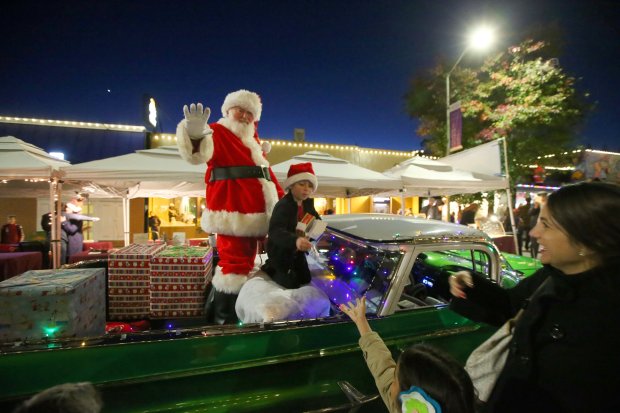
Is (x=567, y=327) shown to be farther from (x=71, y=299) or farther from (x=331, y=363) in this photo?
(x=71, y=299)

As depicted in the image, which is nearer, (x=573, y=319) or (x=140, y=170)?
(x=573, y=319)

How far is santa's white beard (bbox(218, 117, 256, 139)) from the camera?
2.86 metres

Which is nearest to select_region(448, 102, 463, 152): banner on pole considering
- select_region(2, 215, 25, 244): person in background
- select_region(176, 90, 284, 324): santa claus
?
select_region(176, 90, 284, 324): santa claus

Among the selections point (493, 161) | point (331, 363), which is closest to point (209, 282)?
point (331, 363)

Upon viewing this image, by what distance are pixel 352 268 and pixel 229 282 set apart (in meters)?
1.05

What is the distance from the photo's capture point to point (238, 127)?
9.41 ft

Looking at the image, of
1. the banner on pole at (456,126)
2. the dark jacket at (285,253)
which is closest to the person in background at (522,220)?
the banner on pole at (456,126)

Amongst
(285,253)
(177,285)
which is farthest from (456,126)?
(177,285)

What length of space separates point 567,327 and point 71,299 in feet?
7.38

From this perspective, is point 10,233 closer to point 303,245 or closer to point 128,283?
point 128,283

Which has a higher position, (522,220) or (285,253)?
(285,253)

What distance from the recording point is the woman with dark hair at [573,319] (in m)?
0.92

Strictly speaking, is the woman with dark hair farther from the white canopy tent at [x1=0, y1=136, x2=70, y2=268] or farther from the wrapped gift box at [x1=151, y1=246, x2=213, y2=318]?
the white canopy tent at [x1=0, y1=136, x2=70, y2=268]

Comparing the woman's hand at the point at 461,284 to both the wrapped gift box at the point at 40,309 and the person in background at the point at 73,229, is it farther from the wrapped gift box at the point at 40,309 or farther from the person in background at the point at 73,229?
the person in background at the point at 73,229
